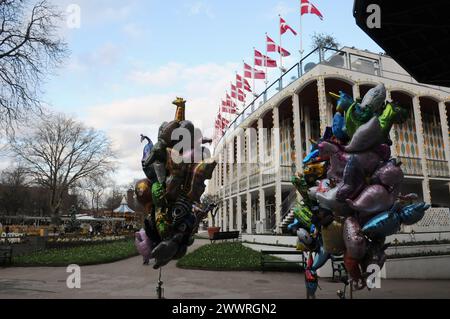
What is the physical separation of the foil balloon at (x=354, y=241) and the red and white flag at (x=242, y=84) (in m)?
25.6

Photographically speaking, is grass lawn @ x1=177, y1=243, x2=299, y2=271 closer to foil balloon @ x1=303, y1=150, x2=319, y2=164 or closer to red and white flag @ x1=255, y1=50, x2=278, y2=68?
foil balloon @ x1=303, y1=150, x2=319, y2=164

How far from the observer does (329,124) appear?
2016 cm

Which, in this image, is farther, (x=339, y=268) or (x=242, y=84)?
(x=242, y=84)

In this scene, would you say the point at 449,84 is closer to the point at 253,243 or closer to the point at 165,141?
the point at 165,141

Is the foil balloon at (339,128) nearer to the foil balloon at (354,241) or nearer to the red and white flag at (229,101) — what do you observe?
the foil balloon at (354,241)

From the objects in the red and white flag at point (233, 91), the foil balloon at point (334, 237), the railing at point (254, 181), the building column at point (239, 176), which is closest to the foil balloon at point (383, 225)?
the foil balloon at point (334, 237)

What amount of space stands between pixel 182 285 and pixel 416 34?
9.35 metres

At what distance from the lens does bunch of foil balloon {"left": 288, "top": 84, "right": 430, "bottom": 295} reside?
16.9 ft

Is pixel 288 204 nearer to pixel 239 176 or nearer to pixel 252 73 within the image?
pixel 239 176

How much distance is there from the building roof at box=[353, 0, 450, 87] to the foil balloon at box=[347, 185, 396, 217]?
15.1 ft

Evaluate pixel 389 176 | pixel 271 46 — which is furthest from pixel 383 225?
pixel 271 46

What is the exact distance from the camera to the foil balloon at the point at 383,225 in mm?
5012
